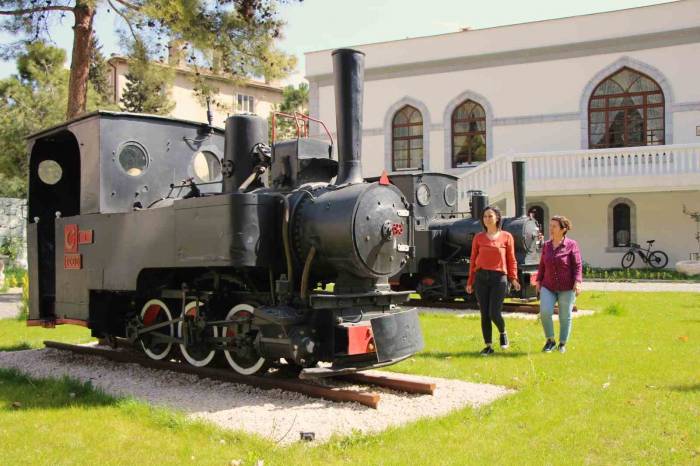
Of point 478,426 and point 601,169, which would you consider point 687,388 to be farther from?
point 601,169

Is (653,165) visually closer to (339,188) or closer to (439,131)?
(439,131)

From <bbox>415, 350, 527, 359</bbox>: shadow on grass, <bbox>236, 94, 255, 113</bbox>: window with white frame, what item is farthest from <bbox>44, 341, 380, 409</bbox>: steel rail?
<bbox>236, 94, 255, 113</bbox>: window with white frame

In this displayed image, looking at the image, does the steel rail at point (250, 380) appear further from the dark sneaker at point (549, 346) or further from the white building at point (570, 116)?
the white building at point (570, 116)

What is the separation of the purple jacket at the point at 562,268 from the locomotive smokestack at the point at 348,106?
9.79 feet

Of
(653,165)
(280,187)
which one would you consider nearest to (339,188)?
(280,187)

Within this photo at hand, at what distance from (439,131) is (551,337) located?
66.2 ft

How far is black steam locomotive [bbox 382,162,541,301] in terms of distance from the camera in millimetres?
13281

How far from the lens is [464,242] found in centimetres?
1387

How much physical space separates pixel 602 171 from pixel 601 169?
0.07m

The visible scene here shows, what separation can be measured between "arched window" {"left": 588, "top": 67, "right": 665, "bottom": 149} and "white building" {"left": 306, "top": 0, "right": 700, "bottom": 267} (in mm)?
34

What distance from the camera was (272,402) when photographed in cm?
609

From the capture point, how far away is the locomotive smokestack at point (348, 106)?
641 centimetres

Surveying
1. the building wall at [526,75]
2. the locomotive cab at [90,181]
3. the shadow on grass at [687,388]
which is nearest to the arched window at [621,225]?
the building wall at [526,75]

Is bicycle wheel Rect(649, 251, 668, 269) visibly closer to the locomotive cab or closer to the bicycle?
the bicycle
